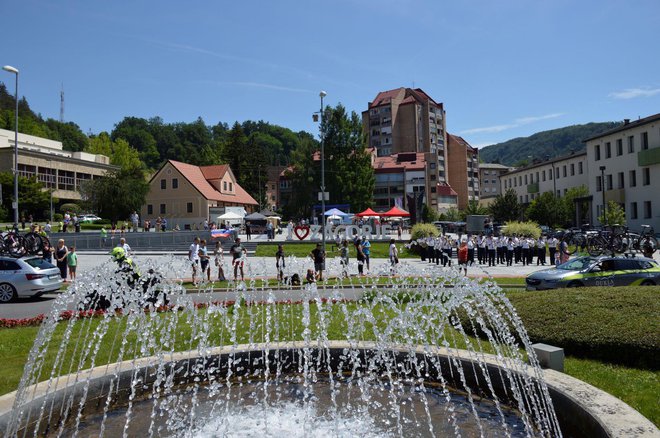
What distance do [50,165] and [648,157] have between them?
78791 millimetres

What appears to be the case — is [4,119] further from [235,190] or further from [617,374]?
[617,374]

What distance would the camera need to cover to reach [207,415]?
6520 millimetres

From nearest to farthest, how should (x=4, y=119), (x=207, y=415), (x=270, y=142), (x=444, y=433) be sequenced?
(x=444, y=433), (x=207, y=415), (x=4, y=119), (x=270, y=142)

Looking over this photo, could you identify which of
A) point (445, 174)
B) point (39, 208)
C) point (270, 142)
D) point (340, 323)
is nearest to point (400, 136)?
point (445, 174)

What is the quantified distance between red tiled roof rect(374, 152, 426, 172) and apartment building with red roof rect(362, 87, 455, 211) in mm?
8039

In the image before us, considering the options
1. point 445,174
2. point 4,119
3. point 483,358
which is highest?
point 4,119

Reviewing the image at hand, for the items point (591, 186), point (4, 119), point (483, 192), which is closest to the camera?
point (591, 186)

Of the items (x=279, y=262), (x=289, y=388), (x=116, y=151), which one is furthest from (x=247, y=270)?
(x=116, y=151)

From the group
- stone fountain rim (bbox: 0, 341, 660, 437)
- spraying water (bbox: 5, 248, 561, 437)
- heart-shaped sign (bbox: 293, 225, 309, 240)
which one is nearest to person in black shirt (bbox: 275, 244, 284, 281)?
spraying water (bbox: 5, 248, 561, 437)

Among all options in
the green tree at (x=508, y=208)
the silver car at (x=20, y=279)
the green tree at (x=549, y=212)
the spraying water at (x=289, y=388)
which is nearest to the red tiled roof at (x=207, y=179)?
the green tree at (x=508, y=208)

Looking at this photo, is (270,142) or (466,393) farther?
(270,142)

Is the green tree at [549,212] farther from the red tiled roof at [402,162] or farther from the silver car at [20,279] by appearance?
the silver car at [20,279]

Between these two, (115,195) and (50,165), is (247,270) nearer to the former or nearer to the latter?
(115,195)

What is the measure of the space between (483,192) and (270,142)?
66.4 m
